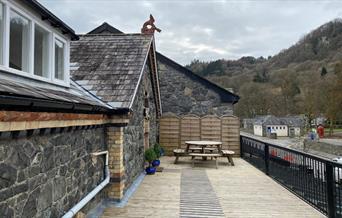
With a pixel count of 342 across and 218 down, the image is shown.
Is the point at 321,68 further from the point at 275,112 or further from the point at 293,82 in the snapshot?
the point at 275,112

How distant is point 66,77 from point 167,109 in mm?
10149

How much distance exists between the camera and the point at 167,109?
619 inches

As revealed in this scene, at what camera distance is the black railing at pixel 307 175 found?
531cm

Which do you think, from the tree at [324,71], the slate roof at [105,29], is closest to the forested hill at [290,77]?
the tree at [324,71]

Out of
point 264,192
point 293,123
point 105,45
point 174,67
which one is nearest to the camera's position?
point 264,192

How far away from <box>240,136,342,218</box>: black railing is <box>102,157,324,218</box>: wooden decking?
0.21 m

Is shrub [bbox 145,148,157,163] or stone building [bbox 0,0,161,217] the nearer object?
stone building [bbox 0,0,161,217]

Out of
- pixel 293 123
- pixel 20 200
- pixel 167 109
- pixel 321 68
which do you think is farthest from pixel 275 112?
pixel 20 200

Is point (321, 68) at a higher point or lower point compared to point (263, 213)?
higher

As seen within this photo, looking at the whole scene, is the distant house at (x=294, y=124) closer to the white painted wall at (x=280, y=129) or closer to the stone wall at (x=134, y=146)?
the white painted wall at (x=280, y=129)

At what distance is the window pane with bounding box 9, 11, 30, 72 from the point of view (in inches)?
157

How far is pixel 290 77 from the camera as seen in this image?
5169 centimetres

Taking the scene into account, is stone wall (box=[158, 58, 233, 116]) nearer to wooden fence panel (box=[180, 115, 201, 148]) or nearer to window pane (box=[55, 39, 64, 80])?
wooden fence panel (box=[180, 115, 201, 148])

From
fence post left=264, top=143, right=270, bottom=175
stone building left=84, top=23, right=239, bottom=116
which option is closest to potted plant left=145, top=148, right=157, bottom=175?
fence post left=264, top=143, right=270, bottom=175
